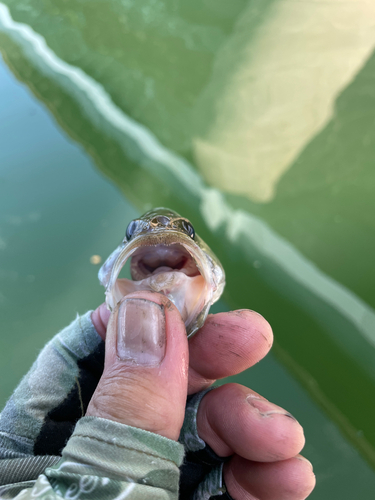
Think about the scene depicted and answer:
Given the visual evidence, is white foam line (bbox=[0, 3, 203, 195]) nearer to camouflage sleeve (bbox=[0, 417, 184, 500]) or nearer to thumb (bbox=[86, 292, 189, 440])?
thumb (bbox=[86, 292, 189, 440])

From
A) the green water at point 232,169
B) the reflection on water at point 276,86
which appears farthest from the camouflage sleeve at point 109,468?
the reflection on water at point 276,86

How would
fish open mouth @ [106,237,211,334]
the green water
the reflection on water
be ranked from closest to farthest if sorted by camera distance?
Result: fish open mouth @ [106,237,211,334]
the green water
the reflection on water

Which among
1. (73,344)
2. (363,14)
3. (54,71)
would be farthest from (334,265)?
(54,71)

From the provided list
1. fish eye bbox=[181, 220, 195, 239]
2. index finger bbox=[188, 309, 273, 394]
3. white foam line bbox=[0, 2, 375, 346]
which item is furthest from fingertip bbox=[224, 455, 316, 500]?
white foam line bbox=[0, 2, 375, 346]

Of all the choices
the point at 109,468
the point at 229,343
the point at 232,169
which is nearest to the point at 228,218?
the point at 232,169

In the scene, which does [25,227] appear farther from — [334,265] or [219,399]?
[334,265]
